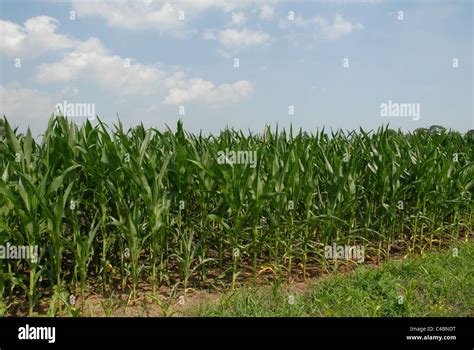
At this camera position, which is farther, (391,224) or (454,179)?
(454,179)

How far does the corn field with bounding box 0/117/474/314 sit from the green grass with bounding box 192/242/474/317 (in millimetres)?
330

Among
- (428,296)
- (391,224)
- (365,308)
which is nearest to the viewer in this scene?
(365,308)

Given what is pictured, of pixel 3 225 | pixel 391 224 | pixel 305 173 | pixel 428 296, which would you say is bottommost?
pixel 428 296

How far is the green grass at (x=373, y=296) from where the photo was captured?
3484mm

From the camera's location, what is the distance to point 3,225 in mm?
3082

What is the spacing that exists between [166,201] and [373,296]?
199 cm

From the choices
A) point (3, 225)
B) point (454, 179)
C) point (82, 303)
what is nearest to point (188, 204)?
point (82, 303)

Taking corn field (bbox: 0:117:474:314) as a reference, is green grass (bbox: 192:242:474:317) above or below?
below

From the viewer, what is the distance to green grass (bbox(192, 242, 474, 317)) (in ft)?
11.4

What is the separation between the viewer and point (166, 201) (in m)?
3.68

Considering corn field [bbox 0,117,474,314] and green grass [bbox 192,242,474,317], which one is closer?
corn field [bbox 0,117,474,314]

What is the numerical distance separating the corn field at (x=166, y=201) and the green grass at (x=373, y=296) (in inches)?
13.0
